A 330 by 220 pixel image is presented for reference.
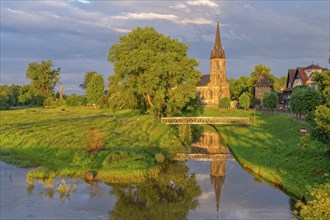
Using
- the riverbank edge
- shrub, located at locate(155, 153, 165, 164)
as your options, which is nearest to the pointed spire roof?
the riverbank edge

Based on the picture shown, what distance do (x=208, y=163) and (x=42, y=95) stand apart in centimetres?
11517

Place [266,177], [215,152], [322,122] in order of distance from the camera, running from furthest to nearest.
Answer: [215,152]
[266,177]
[322,122]

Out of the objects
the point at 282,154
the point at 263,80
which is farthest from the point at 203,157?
the point at 263,80

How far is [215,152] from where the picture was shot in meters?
48.1

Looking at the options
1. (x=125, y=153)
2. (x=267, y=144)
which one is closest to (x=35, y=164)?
(x=125, y=153)

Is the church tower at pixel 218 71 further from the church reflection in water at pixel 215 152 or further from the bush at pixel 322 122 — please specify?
the bush at pixel 322 122

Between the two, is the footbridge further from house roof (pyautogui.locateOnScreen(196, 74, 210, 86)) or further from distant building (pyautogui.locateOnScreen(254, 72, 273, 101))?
house roof (pyautogui.locateOnScreen(196, 74, 210, 86))

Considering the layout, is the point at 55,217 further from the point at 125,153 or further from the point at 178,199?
the point at 125,153

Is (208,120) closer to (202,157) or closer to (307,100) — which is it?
(307,100)

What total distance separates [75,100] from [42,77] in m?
→ 19.1

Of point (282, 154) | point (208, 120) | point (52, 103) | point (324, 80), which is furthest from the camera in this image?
point (52, 103)

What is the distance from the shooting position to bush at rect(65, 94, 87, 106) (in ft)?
427

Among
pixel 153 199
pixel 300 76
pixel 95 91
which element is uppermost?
pixel 300 76

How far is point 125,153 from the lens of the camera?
3716cm
